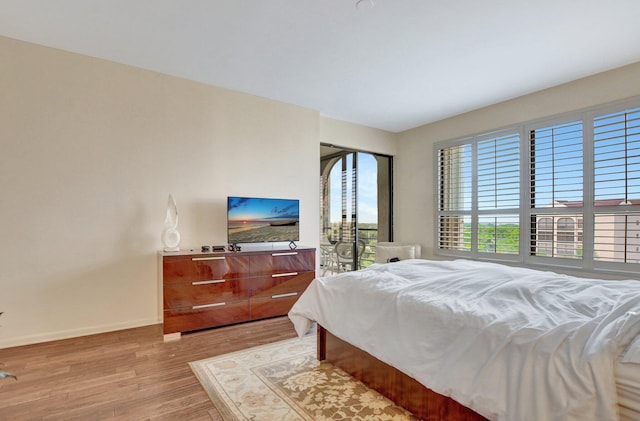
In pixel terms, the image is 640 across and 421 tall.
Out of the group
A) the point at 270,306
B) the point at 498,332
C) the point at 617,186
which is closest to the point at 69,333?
the point at 270,306

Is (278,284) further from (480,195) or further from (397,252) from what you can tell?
(480,195)

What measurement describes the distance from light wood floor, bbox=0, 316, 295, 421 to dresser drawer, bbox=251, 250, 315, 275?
0.66 meters

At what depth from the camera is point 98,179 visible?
321 centimetres

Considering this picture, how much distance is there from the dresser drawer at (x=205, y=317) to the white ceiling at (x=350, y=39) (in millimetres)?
2506

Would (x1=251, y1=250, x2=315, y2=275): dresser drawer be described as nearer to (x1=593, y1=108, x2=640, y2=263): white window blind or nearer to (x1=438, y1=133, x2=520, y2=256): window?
(x1=438, y1=133, x2=520, y2=256): window

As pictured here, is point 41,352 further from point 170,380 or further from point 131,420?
point 131,420

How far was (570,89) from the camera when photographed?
3.68m

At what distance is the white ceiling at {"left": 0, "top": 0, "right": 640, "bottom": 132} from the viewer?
242 centimetres

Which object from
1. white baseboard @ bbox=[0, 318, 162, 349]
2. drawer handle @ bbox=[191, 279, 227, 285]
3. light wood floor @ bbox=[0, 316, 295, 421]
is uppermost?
Result: drawer handle @ bbox=[191, 279, 227, 285]

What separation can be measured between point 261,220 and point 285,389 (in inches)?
81.1

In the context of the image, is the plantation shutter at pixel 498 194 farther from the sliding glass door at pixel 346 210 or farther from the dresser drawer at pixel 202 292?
the dresser drawer at pixel 202 292

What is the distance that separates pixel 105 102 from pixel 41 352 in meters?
2.37

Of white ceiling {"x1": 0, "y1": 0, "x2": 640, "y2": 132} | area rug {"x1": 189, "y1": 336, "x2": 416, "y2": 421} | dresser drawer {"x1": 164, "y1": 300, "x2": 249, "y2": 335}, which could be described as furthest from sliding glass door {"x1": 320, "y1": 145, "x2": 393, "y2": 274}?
area rug {"x1": 189, "y1": 336, "x2": 416, "y2": 421}

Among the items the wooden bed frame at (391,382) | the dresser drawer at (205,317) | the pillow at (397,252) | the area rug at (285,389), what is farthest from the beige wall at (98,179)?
the pillow at (397,252)
